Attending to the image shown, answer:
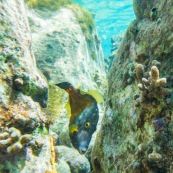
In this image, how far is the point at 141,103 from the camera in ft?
7.18

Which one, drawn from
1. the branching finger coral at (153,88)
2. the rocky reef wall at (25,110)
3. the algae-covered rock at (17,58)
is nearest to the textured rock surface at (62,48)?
the rocky reef wall at (25,110)

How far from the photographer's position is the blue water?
62.0 feet

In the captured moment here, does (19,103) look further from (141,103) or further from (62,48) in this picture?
(62,48)

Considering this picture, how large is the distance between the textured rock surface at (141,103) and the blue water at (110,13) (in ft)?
49.2

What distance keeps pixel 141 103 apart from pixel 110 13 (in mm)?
20797

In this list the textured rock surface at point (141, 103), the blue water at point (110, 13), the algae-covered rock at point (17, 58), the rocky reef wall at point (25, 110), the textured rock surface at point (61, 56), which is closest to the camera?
the textured rock surface at point (141, 103)

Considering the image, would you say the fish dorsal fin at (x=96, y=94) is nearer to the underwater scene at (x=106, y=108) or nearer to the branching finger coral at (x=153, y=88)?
the underwater scene at (x=106, y=108)

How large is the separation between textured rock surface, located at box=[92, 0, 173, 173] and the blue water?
49.2ft

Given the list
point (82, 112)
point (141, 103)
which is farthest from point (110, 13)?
point (141, 103)

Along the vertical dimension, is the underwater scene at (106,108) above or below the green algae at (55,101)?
above

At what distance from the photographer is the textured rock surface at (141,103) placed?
6.37 feet

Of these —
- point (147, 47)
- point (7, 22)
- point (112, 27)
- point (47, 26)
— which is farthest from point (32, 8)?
point (112, 27)

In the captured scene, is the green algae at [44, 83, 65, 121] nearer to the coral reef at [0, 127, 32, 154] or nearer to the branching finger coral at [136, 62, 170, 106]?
the coral reef at [0, 127, 32, 154]

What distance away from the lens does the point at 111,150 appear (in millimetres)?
2723
